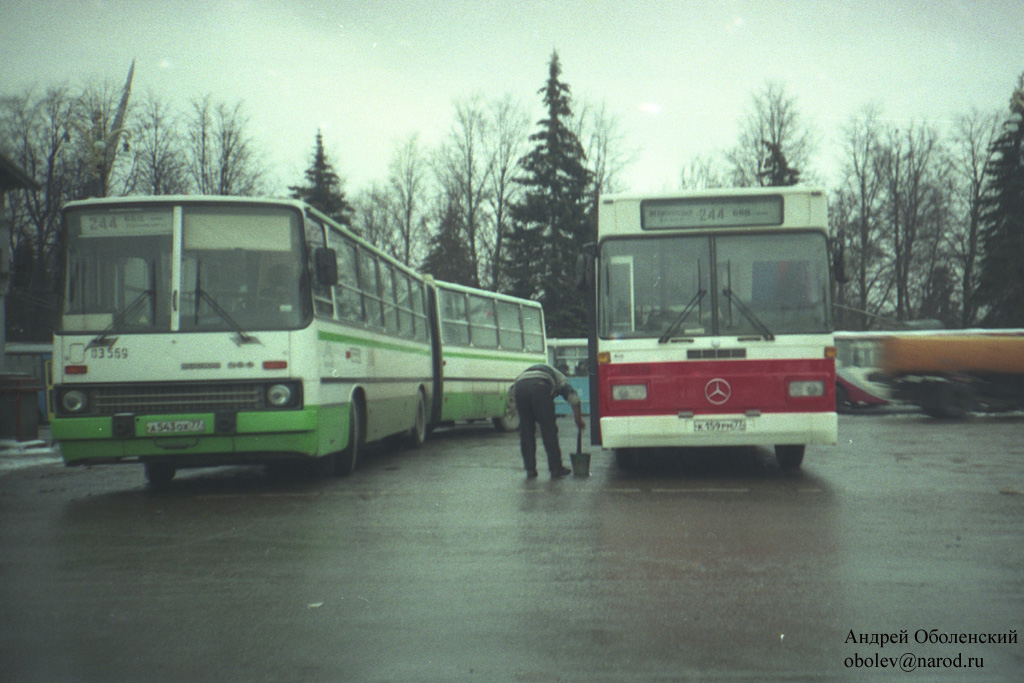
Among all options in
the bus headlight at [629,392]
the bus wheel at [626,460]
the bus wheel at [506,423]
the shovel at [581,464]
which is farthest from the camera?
the bus wheel at [506,423]

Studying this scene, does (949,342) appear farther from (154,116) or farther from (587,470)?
(154,116)

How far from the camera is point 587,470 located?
1246 cm

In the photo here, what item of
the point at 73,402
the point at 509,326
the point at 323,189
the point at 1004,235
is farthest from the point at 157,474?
the point at 323,189

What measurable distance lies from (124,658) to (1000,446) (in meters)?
14.5

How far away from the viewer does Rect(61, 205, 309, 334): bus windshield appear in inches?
427

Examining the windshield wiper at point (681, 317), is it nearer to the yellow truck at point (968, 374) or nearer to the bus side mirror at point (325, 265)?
Answer: the bus side mirror at point (325, 265)

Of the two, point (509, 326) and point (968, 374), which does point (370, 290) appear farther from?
point (968, 374)

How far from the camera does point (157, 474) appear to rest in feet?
40.5

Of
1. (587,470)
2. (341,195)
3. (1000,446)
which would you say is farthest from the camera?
(341,195)

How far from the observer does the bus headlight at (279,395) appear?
10.8 meters

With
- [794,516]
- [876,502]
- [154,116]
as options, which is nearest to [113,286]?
[794,516]

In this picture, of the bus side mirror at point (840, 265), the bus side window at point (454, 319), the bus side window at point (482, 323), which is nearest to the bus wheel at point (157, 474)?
the bus side mirror at point (840, 265)

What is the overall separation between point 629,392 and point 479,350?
11.0 meters

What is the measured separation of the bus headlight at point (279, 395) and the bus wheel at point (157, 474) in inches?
83.5
